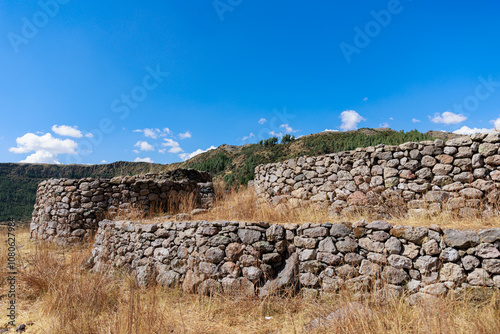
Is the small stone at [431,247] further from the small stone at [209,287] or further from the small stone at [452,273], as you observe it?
the small stone at [209,287]

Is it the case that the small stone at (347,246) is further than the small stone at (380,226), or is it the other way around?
the small stone at (347,246)

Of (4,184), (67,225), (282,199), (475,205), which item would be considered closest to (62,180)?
(67,225)

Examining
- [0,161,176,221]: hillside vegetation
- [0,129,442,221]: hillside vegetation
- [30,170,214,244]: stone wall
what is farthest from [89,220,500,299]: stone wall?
[0,129,442,221]: hillside vegetation

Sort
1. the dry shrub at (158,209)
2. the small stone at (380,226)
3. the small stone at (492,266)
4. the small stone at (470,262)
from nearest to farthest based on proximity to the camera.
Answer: the small stone at (492,266), the small stone at (470,262), the small stone at (380,226), the dry shrub at (158,209)

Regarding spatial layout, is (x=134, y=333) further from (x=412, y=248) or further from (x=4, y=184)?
(x=4, y=184)

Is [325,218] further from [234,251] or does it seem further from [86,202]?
[86,202]

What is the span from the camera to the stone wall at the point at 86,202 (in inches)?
376

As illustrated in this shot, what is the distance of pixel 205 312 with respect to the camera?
4.39 metres

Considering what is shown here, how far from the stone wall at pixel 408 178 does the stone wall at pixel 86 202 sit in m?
5.29

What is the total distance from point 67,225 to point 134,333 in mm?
8171

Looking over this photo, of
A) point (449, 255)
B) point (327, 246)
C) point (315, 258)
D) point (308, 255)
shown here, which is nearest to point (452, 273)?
point (449, 255)

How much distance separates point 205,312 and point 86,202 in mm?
7472

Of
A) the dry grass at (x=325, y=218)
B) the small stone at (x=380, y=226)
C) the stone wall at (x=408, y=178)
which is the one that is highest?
the stone wall at (x=408, y=178)

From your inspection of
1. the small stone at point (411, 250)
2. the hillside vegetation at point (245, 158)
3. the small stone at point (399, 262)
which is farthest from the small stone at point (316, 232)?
the hillside vegetation at point (245, 158)
